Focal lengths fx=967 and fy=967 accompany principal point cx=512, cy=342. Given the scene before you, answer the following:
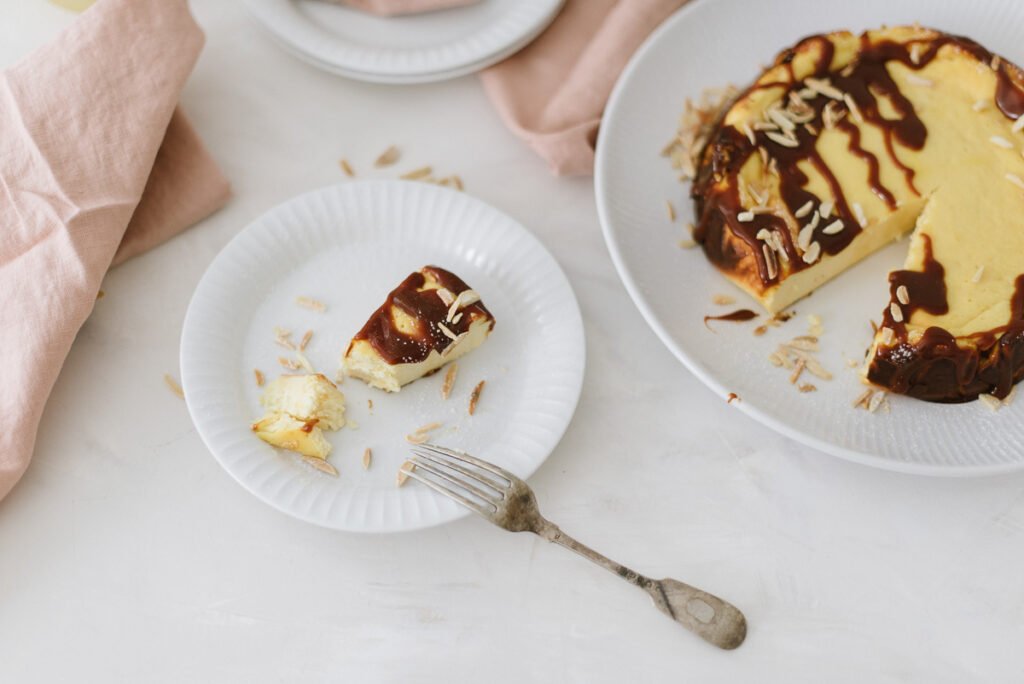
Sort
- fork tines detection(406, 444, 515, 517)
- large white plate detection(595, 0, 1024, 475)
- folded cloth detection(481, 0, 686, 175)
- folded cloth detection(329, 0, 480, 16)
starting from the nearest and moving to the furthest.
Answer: fork tines detection(406, 444, 515, 517)
large white plate detection(595, 0, 1024, 475)
folded cloth detection(481, 0, 686, 175)
folded cloth detection(329, 0, 480, 16)

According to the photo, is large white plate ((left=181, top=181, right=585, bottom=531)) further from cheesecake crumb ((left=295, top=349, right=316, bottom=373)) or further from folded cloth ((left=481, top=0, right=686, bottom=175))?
folded cloth ((left=481, top=0, right=686, bottom=175))

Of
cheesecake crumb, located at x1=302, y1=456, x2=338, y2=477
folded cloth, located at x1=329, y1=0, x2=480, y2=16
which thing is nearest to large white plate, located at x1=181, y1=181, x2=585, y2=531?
cheesecake crumb, located at x1=302, y1=456, x2=338, y2=477

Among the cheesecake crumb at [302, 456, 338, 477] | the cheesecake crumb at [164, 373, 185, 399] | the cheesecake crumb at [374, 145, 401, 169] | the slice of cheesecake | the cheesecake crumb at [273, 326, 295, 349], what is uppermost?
the cheesecake crumb at [374, 145, 401, 169]

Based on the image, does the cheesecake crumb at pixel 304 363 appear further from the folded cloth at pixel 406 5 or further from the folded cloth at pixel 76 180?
the folded cloth at pixel 406 5

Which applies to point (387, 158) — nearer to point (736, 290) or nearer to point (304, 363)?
point (304, 363)

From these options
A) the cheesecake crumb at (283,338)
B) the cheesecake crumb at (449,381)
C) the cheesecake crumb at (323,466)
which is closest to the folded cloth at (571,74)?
the cheesecake crumb at (449,381)

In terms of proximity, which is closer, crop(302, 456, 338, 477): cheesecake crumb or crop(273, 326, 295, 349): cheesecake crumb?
crop(302, 456, 338, 477): cheesecake crumb

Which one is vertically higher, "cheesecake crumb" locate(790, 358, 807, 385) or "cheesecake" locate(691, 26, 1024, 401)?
"cheesecake" locate(691, 26, 1024, 401)
